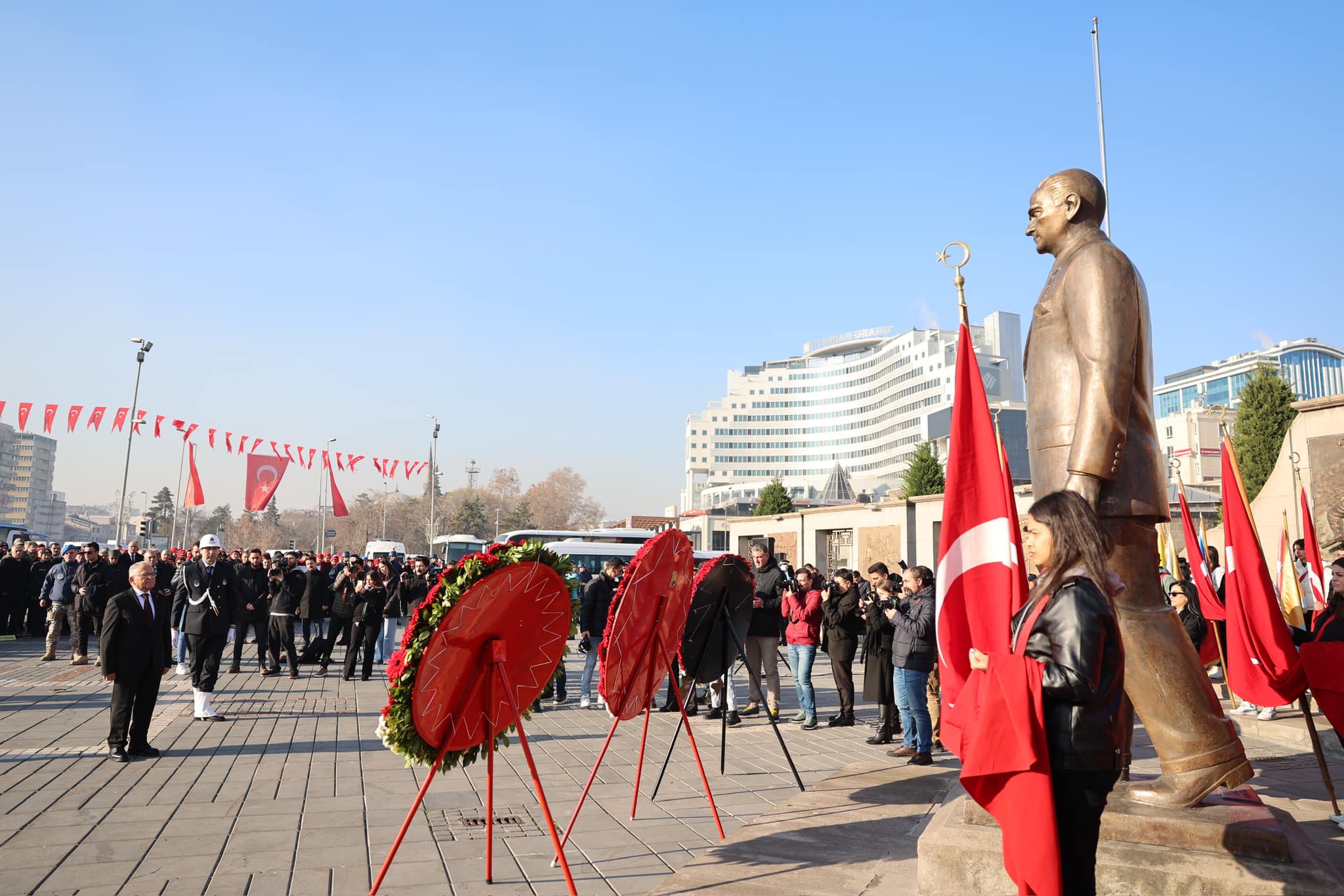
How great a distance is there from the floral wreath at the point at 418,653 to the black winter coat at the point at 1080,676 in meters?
2.74

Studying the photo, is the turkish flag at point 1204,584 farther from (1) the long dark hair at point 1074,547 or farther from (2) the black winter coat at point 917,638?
(1) the long dark hair at point 1074,547

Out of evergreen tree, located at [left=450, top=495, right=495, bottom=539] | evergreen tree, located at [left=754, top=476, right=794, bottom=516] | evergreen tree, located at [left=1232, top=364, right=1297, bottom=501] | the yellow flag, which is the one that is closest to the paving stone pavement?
the yellow flag

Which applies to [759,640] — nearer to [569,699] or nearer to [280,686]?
[569,699]

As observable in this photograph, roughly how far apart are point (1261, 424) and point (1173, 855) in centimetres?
4064

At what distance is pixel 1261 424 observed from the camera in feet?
123

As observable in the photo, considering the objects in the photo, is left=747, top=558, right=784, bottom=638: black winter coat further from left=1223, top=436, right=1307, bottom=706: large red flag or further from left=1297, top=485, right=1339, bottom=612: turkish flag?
left=1297, top=485, right=1339, bottom=612: turkish flag

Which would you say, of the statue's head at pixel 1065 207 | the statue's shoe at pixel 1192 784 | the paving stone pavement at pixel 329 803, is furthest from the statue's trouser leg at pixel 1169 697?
the paving stone pavement at pixel 329 803

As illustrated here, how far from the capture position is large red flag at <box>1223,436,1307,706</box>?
271 inches

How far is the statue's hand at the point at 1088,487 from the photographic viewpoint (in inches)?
173

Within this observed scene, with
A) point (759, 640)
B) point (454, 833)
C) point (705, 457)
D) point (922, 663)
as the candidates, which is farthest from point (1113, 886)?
point (705, 457)

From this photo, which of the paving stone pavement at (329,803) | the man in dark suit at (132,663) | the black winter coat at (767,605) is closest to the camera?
the paving stone pavement at (329,803)

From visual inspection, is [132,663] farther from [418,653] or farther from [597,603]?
[597,603]

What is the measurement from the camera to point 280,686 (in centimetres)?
1357

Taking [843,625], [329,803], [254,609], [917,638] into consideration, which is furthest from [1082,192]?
[254,609]
